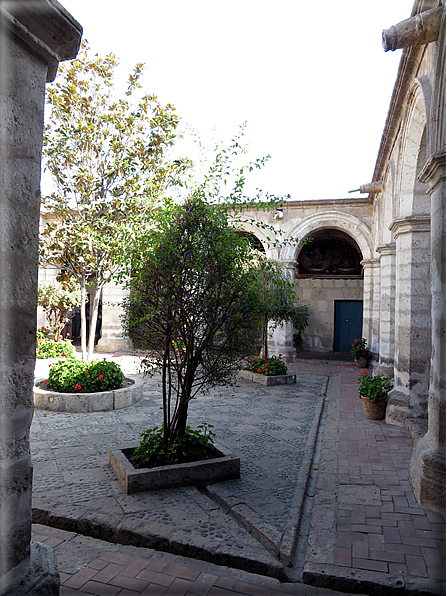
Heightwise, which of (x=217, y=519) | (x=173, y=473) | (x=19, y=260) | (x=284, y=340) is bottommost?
(x=217, y=519)

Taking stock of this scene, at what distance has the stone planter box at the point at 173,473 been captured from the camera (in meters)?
3.89

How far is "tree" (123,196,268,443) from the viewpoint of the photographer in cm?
417

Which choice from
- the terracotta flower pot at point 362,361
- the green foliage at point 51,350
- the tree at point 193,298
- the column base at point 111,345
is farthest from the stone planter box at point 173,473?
the column base at point 111,345

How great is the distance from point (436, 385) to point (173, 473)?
8.39ft

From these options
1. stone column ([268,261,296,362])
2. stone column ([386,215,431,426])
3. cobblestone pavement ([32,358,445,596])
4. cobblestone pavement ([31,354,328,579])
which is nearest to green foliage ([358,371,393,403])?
stone column ([386,215,431,426])

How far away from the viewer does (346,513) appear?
3.63 meters

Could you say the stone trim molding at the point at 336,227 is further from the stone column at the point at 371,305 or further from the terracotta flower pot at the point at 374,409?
the terracotta flower pot at the point at 374,409

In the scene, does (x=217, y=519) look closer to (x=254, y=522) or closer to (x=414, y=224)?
(x=254, y=522)

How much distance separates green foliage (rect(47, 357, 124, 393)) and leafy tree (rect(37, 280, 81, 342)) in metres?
6.01

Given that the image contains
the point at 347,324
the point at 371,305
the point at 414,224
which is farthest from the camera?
the point at 347,324

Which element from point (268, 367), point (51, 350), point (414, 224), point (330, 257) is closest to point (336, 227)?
point (330, 257)

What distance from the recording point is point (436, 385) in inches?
153

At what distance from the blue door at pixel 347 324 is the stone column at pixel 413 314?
10.6 m

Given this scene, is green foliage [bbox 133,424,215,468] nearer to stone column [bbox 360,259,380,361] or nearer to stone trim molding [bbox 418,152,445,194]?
stone trim molding [bbox 418,152,445,194]
